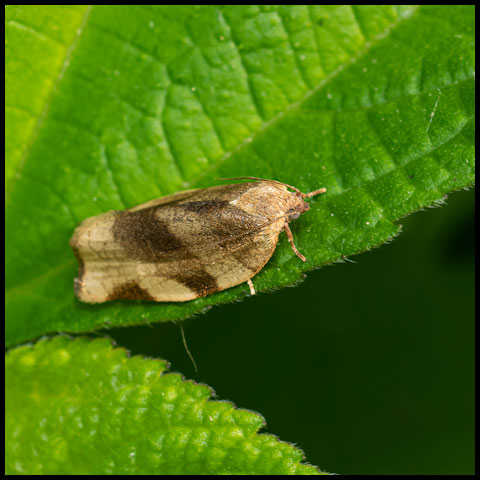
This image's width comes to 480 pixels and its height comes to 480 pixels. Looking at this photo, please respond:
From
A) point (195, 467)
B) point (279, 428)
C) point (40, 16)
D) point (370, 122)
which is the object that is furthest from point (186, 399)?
point (40, 16)

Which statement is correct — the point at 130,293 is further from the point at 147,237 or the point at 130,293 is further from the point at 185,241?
the point at 185,241

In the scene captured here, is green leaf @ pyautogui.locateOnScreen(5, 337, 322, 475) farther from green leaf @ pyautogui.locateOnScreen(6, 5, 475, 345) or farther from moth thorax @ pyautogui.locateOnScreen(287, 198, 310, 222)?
moth thorax @ pyautogui.locateOnScreen(287, 198, 310, 222)

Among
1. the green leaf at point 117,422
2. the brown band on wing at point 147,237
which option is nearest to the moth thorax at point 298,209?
the brown band on wing at point 147,237

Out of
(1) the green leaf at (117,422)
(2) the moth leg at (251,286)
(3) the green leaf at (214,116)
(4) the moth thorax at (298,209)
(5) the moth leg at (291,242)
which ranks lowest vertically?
(1) the green leaf at (117,422)

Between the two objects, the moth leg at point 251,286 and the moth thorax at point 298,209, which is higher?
the moth thorax at point 298,209

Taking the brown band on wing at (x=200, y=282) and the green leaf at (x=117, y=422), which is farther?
the brown band on wing at (x=200, y=282)

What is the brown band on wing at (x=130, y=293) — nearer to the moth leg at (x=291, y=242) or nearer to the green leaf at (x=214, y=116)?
the green leaf at (x=214, y=116)
